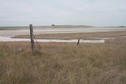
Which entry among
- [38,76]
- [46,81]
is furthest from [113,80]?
[38,76]

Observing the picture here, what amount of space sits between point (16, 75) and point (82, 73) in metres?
Result: 2.31

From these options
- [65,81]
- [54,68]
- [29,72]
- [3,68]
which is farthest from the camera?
[54,68]

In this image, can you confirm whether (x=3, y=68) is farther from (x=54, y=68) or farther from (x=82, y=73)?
(x=82, y=73)

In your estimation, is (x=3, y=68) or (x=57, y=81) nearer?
(x=57, y=81)

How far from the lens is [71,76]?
381 cm

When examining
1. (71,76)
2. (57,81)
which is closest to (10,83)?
(57,81)

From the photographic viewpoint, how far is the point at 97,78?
12.2 ft

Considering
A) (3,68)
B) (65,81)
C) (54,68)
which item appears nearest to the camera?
(65,81)

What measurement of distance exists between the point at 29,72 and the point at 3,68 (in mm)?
1172

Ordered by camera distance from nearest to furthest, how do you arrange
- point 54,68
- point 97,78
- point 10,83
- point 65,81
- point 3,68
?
point 10,83 → point 65,81 → point 97,78 → point 3,68 → point 54,68

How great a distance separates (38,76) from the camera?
384cm

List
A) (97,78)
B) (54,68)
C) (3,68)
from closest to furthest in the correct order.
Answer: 1. (97,78)
2. (3,68)
3. (54,68)

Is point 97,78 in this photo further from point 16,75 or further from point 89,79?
point 16,75

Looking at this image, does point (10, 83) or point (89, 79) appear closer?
point (10, 83)
